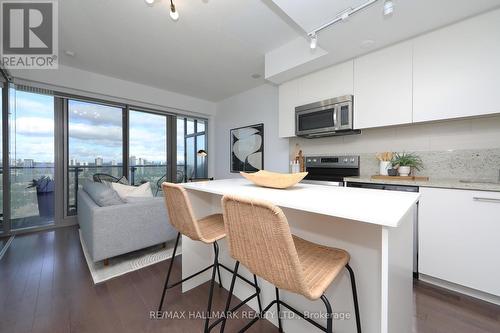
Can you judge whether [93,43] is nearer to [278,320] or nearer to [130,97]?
[130,97]

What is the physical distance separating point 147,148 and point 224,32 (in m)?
2.88

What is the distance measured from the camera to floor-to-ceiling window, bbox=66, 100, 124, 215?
11.3ft

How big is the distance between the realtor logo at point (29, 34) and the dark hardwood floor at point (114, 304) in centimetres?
253

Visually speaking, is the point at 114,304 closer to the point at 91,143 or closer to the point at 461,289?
the point at 461,289

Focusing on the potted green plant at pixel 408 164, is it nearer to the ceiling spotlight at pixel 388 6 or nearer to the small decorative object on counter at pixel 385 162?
the small decorative object on counter at pixel 385 162

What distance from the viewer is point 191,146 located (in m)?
4.98

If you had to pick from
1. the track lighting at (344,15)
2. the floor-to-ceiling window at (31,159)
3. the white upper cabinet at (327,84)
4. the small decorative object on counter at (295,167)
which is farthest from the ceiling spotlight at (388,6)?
the floor-to-ceiling window at (31,159)

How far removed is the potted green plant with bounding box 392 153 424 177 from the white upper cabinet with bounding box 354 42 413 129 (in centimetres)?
41

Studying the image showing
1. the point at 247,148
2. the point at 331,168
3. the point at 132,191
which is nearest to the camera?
the point at 132,191

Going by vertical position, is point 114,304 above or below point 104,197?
below

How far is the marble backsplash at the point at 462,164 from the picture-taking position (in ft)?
Answer: 6.03

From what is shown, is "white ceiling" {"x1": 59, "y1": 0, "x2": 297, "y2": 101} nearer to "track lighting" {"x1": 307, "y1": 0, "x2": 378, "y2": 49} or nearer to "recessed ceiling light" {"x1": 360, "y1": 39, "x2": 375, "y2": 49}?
"track lighting" {"x1": 307, "y1": 0, "x2": 378, "y2": 49}

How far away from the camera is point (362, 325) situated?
99cm

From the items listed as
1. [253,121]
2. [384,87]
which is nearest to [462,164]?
[384,87]
